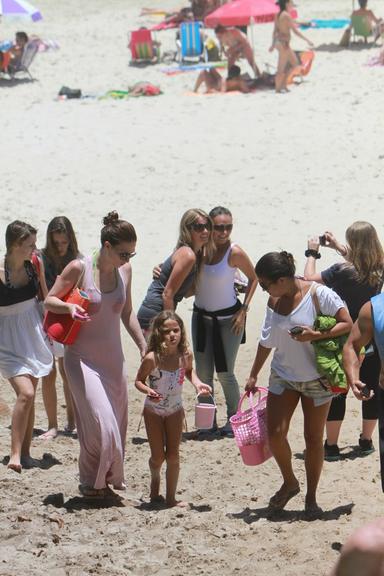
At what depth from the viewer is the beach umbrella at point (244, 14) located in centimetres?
2241

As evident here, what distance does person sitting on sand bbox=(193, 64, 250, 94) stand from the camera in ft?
61.8

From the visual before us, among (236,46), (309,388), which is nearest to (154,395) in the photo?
(309,388)

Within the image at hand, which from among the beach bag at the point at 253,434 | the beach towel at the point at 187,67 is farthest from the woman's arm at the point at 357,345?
the beach towel at the point at 187,67

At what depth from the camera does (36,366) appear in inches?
300

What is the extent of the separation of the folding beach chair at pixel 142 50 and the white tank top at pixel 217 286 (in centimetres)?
1471

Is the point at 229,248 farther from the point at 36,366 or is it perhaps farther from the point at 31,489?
the point at 31,489

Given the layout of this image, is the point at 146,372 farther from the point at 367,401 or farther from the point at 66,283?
the point at 367,401

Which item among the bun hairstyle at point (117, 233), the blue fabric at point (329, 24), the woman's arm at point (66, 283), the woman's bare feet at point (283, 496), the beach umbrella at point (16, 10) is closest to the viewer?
the bun hairstyle at point (117, 233)

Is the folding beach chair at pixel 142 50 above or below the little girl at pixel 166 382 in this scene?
above

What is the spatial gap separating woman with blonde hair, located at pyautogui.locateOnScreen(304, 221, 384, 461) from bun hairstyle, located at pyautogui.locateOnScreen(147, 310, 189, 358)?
43.1 inches

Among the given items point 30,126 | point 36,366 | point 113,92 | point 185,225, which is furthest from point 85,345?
point 113,92

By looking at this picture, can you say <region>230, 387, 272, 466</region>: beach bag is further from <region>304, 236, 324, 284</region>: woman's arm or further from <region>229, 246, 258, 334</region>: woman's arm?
<region>229, 246, 258, 334</region>: woman's arm

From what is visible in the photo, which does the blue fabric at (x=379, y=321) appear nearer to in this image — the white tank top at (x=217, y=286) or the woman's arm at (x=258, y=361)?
the woman's arm at (x=258, y=361)

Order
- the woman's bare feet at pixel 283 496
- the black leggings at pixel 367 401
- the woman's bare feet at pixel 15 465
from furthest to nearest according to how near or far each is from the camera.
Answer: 1. the black leggings at pixel 367 401
2. the woman's bare feet at pixel 15 465
3. the woman's bare feet at pixel 283 496
